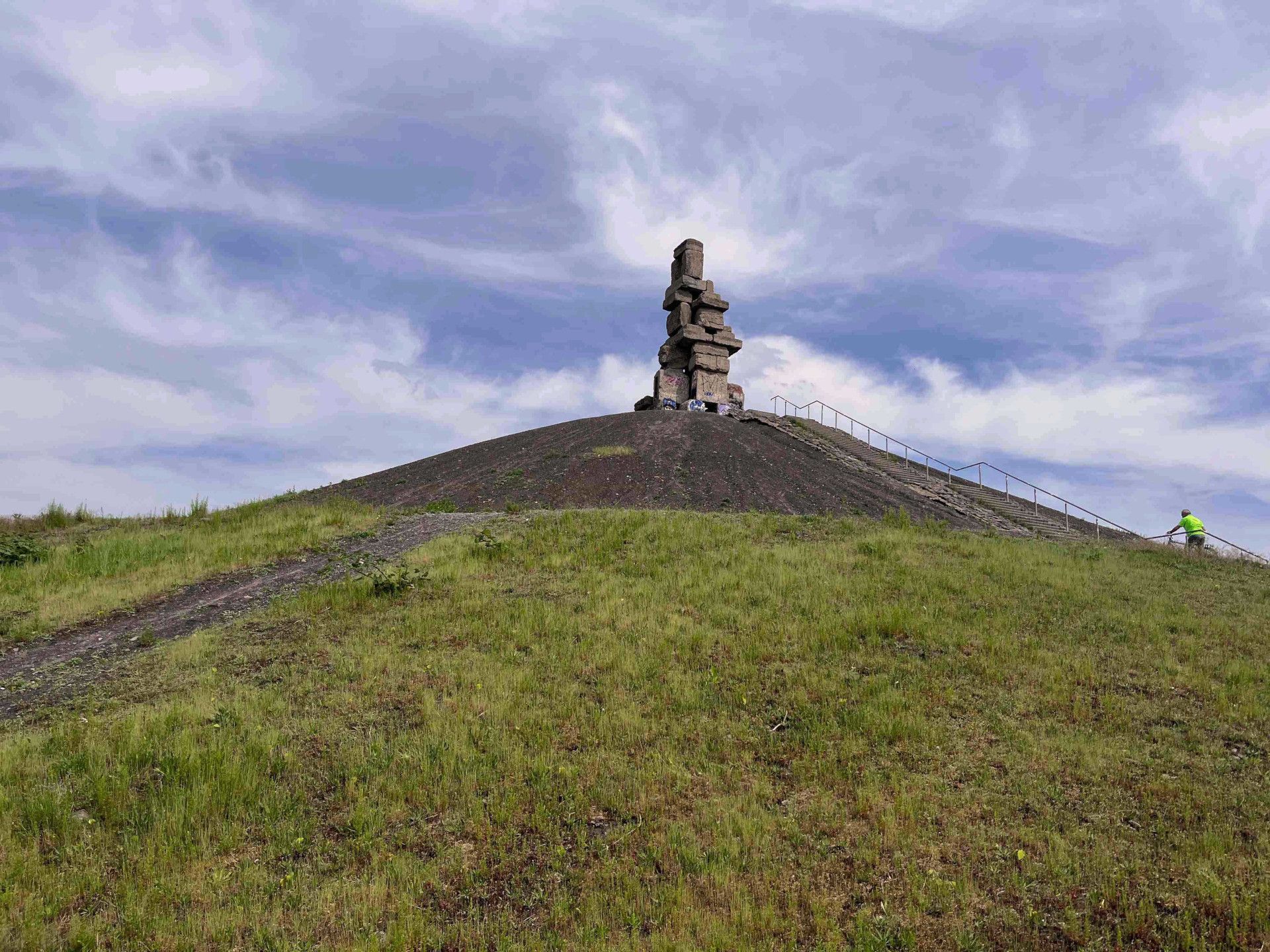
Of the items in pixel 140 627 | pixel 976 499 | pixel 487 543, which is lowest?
pixel 140 627

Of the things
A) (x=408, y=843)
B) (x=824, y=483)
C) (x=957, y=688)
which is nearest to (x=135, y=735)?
(x=408, y=843)

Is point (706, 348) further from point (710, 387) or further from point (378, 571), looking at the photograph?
point (378, 571)

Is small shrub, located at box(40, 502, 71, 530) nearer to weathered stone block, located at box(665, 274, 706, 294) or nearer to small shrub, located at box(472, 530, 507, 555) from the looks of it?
small shrub, located at box(472, 530, 507, 555)

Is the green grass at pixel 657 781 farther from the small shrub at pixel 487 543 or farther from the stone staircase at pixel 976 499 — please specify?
the stone staircase at pixel 976 499

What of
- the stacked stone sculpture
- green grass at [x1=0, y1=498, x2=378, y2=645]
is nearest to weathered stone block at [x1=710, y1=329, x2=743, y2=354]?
the stacked stone sculpture

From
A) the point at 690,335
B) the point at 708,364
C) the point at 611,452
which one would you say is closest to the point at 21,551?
the point at 611,452

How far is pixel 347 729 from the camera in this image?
27.4 ft

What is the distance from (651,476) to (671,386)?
40.9 feet

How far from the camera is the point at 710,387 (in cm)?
3591

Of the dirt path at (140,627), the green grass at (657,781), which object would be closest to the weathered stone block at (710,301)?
the dirt path at (140,627)

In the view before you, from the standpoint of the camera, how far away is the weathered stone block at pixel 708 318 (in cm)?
3631

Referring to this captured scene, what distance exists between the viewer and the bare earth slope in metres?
22.6

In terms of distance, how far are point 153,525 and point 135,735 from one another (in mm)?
14385

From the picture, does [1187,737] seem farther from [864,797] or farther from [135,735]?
[135,735]
